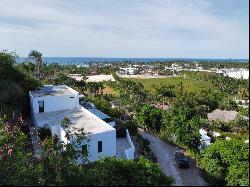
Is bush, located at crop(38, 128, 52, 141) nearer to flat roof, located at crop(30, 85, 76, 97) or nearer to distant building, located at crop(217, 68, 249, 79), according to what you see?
flat roof, located at crop(30, 85, 76, 97)

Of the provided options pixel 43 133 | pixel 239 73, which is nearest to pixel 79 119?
pixel 43 133

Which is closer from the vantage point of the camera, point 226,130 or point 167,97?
point 226,130

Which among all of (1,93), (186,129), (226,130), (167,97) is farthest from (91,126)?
(167,97)

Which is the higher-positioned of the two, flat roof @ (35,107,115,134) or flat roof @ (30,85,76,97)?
flat roof @ (30,85,76,97)

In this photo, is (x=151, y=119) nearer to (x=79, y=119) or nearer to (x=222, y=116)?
(x=79, y=119)

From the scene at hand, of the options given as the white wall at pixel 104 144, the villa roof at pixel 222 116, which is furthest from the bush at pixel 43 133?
the villa roof at pixel 222 116

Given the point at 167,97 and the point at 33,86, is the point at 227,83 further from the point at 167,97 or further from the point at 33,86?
the point at 33,86

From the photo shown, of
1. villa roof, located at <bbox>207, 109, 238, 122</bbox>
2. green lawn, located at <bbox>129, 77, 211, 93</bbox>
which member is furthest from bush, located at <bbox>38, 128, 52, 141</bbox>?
green lawn, located at <bbox>129, 77, 211, 93</bbox>
